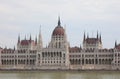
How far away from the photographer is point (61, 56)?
116062 millimetres

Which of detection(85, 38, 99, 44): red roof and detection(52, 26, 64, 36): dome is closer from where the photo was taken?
detection(85, 38, 99, 44): red roof

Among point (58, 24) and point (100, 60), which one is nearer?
point (100, 60)

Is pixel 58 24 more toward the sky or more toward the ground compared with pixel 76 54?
more toward the sky

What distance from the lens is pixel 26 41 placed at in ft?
430

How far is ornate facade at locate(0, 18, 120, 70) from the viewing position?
11331cm

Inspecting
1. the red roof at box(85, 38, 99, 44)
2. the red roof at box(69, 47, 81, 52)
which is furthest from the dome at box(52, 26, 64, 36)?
the red roof at box(85, 38, 99, 44)

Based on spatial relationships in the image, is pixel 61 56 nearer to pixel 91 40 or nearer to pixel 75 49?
pixel 75 49

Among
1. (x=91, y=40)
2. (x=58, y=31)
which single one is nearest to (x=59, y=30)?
(x=58, y=31)

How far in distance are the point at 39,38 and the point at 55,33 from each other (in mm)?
5629

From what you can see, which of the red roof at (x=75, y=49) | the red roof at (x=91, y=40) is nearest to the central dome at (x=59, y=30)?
the red roof at (x=75, y=49)

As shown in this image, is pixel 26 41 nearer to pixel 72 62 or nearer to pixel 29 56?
pixel 29 56

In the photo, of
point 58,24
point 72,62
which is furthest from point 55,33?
point 72,62

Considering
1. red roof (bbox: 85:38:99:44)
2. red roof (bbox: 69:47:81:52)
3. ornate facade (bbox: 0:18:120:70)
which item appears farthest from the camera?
red roof (bbox: 85:38:99:44)

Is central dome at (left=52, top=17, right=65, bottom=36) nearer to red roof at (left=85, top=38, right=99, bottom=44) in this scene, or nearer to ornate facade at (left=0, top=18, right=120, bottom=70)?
ornate facade at (left=0, top=18, right=120, bottom=70)
